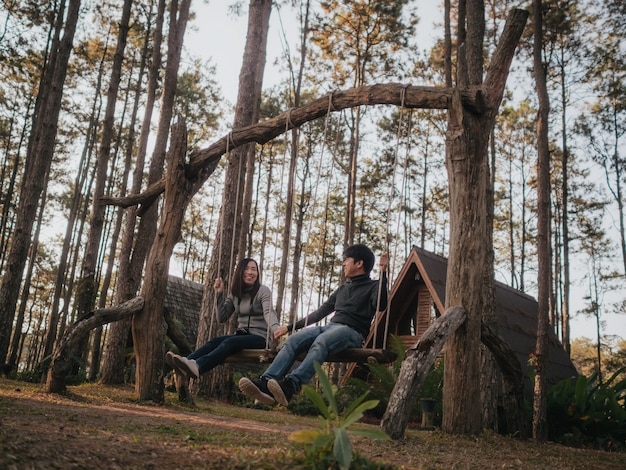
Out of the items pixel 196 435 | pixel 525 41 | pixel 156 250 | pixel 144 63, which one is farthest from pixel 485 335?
pixel 144 63

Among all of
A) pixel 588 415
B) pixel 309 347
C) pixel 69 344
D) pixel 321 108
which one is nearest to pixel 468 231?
pixel 309 347

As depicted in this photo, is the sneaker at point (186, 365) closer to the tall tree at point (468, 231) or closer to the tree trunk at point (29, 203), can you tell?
the tall tree at point (468, 231)

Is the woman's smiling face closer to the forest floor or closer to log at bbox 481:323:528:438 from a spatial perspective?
the forest floor

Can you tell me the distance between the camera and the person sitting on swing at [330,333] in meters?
3.89

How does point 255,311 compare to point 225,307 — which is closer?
point 255,311

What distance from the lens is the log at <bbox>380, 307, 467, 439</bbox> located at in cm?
381

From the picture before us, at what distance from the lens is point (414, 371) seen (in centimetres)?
395

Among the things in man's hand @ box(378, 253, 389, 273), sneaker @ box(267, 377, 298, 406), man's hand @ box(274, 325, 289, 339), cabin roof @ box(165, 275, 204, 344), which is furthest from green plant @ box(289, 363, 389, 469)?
cabin roof @ box(165, 275, 204, 344)

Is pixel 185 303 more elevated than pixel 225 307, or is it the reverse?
pixel 185 303

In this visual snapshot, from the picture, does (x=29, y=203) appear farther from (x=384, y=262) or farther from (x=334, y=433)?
(x=334, y=433)

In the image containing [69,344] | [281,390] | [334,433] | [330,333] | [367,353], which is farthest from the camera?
[69,344]

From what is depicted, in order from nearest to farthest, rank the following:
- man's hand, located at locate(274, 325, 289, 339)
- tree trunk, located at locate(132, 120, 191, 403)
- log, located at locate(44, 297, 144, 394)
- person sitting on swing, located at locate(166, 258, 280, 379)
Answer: man's hand, located at locate(274, 325, 289, 339)
person sitting on swing, located at locate(166, 258, 280, 379)
log, located at locate(44, 297, 144, 394)
tree trunk, located at locate(132, 120, 191, 403)

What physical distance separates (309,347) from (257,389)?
0.75 meters

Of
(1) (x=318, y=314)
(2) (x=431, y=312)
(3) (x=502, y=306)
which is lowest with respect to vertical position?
(1) (x=318, y=314)
